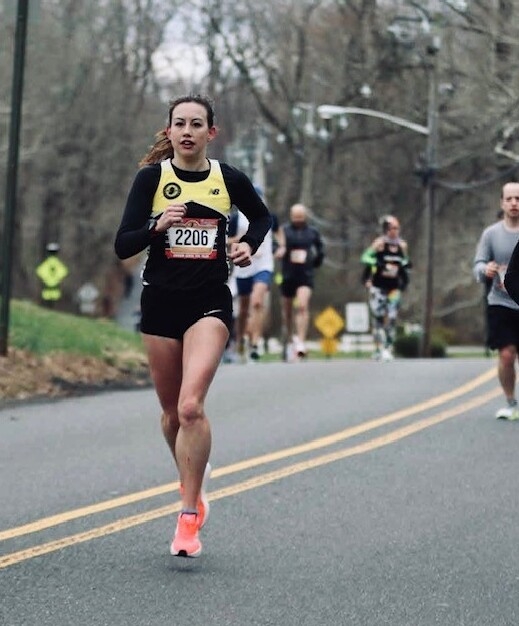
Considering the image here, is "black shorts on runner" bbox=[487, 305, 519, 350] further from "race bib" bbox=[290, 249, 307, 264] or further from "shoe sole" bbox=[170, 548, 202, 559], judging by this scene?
"race bib" bbox=[290, 249, 307, 264]

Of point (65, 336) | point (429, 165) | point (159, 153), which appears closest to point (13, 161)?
point (65, 336)

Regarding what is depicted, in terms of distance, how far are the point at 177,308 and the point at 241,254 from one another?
357 millimetres

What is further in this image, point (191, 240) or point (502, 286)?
point (502, 286)

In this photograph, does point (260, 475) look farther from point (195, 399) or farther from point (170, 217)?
point (170, 217)

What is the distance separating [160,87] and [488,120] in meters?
22.8

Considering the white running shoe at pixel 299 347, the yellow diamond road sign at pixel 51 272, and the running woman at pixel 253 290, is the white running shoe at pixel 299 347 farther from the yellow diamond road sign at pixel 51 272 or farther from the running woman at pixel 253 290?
the yellow diamond road sign at pixel 51 272

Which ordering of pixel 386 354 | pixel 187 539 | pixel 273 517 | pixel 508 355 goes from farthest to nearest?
1. pixel 386 354
2. pixel 508 355
3. pixel 273 517
4. pixel 187 539

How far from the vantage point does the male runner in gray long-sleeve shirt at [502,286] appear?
43.0 feet

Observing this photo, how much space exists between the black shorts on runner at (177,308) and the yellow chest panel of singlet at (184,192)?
1.09 feet

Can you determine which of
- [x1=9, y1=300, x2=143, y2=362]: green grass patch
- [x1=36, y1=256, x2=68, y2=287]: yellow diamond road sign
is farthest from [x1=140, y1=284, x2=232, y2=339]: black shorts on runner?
[x1=36, y1=256, x2=68, y2=287]: yellow diamond road sign

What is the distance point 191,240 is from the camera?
7.85 m

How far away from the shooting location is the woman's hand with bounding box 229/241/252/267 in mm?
8016

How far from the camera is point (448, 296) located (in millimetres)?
61594

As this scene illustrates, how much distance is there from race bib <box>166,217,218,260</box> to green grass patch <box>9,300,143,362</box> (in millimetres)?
10064
